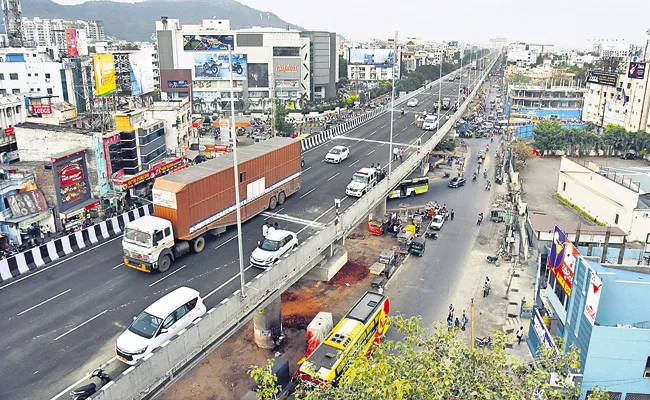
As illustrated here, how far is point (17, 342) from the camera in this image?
58.9 ft

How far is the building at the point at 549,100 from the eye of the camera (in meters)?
99.7

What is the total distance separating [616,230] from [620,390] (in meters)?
18.4

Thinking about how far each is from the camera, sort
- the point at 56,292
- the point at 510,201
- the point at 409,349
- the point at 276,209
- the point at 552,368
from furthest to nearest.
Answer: the point at 510,201
the point at 276,209
the point at 56,292
the point at 552,368
the point at 409,349

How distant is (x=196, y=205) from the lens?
2438 cm

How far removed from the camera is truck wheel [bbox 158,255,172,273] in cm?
2288

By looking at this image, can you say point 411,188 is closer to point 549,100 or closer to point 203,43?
point 203,43

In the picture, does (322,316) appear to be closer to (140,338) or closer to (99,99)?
(140,338)

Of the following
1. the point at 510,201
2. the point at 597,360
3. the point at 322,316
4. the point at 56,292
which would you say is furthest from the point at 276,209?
the point at 510,201

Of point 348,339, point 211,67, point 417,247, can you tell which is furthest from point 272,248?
point 211,67

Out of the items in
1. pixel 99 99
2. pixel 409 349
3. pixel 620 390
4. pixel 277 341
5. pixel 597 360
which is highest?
pixel 99 99

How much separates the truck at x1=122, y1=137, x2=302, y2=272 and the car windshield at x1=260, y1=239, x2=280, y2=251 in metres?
3.35

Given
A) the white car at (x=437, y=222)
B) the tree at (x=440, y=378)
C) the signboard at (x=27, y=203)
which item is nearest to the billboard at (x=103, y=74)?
the signboard at (x=27, y=203)

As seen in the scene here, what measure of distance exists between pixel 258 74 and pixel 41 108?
61825 millimetres

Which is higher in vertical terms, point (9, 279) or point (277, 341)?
point (9, 279)
